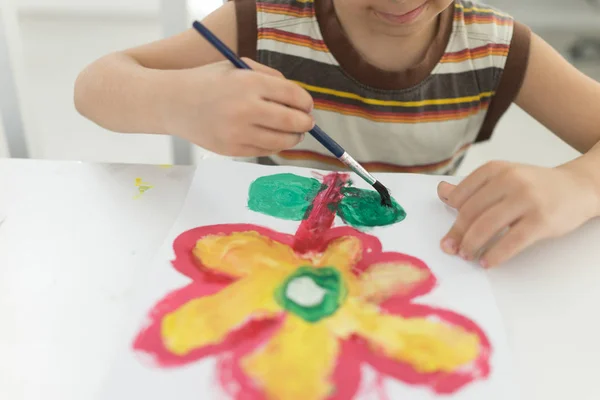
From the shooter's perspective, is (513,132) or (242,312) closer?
(242,312)

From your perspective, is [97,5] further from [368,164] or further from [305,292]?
[305,292]

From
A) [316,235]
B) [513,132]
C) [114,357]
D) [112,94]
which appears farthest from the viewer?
[513,132]

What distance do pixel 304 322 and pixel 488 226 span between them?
0.19 metres

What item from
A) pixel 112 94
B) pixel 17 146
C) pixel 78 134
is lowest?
pixel 78 134

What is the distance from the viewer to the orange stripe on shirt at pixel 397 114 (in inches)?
26.5

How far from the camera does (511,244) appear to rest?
0.46 meters

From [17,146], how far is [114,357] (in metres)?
0.47

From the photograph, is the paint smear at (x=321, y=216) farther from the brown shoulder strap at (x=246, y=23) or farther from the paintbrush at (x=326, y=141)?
the brown shoulder strap at (x=246, y=23)

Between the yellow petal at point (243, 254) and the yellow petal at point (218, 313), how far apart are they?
0.05 feet

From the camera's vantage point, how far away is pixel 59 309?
0.39 metres

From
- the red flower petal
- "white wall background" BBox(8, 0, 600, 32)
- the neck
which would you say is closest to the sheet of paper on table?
the red flower petal

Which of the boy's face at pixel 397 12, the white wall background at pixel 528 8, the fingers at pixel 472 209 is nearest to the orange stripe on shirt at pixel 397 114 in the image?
the boy's face at pixel 397 12

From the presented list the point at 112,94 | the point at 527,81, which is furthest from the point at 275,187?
the point at 527,81

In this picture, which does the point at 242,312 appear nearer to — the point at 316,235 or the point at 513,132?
the point at 316,235
